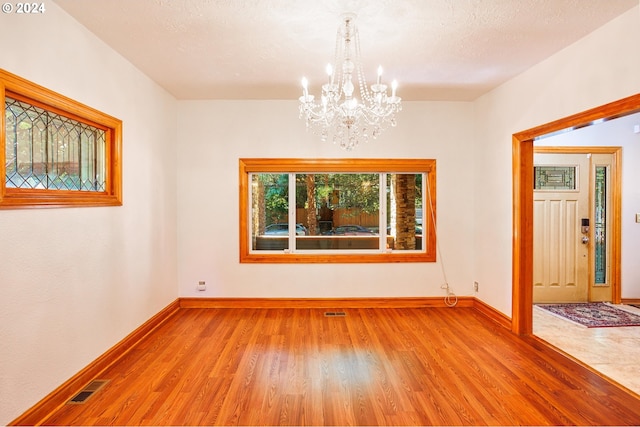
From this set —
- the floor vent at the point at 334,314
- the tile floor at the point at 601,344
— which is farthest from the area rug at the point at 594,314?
the floor vent at the point at 334,314

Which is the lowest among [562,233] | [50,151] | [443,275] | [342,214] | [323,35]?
[443,275]

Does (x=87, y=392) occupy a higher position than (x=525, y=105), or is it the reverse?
(x=525, y=105)

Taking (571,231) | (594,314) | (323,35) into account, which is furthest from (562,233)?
(323,35)

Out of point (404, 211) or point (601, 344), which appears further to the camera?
point (404, 211)

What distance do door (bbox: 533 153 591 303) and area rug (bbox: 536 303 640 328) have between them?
18 cm

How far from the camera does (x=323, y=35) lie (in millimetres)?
2752

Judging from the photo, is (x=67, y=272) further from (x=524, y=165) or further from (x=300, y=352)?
(x=524, y=165)

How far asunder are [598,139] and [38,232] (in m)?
6.37

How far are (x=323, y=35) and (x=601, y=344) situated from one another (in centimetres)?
388

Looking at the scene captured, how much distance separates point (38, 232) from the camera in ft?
7.25

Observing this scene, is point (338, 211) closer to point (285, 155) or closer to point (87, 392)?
point (285, 155)

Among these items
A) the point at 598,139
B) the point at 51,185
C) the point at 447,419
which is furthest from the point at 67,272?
the point at 598,139

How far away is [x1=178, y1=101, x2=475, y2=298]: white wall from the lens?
458cm
